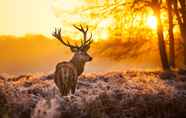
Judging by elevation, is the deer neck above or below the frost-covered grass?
above

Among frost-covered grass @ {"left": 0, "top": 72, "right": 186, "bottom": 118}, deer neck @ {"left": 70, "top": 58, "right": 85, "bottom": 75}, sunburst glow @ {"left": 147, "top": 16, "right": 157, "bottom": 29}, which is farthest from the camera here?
sunburst glow @ {"left": 147, "top": 16, "right": 157, "bottom": 29}

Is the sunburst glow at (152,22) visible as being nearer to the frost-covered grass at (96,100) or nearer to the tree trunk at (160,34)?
the tree trunk at (160,34)

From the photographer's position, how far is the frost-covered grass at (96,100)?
19.6m

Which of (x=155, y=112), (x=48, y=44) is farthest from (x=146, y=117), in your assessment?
(x=48, y=44)

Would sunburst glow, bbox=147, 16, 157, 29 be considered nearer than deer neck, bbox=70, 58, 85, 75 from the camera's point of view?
No

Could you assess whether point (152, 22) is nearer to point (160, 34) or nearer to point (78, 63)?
point (160, 34)

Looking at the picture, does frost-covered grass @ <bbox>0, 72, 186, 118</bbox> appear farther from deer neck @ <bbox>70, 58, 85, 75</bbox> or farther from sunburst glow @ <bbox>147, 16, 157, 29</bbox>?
sunburst glow @ <bbox>147, 16, 157, 29</bbox>

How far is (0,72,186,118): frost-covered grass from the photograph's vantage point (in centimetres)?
1959

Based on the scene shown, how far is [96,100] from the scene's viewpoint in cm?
2011

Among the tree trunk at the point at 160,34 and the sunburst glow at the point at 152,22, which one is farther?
the sunburst glow at the point at 152,22

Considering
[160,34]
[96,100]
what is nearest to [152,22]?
[160,34]

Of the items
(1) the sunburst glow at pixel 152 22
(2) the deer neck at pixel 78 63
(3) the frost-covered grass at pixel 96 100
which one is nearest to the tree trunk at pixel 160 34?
(1) the sunburst glow at pixel 152 22

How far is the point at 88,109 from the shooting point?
19.6 meters

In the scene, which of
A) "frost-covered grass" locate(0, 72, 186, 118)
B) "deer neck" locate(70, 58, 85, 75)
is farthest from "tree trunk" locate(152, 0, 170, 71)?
"deer neck" locate(70, 58, 85, 75)
